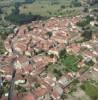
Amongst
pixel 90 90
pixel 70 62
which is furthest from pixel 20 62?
pixel 90 90

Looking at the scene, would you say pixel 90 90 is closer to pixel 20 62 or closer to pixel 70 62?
pixel 70 62

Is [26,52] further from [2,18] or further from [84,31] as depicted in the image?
[2,18]

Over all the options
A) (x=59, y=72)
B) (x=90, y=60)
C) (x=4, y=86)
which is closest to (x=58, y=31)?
(x=90, y=60)

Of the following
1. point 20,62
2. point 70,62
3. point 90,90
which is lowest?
point 90,90

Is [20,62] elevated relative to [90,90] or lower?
elevated

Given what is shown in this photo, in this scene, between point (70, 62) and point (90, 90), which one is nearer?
point (90, 90)

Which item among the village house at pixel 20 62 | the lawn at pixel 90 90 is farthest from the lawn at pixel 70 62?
the village house at pixel 20 62

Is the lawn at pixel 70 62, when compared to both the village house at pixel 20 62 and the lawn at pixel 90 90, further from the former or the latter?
the village house at pixel 20 62

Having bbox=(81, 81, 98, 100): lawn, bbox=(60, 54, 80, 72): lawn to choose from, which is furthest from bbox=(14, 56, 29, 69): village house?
bbox=(81, 81, 98, 100): lawn
